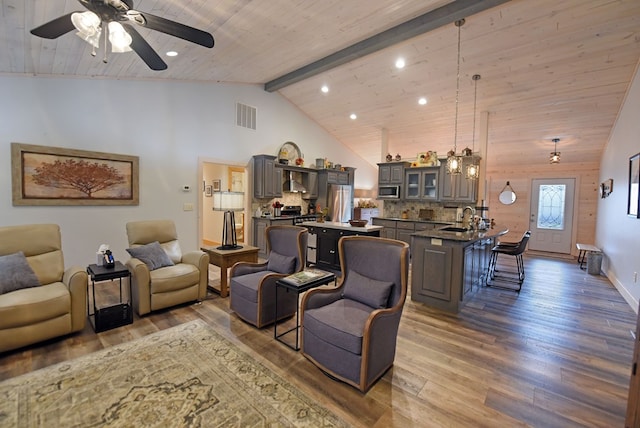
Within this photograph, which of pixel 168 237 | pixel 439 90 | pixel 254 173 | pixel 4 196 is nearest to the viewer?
pixel 4 196

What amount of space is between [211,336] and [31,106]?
150 inches

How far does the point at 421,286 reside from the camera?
12.0ft

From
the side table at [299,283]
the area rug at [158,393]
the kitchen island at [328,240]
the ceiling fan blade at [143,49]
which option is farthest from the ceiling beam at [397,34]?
the area rug at [158,393]

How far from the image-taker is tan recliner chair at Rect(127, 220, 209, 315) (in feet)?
10.1

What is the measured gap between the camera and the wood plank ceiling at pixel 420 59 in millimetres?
3143

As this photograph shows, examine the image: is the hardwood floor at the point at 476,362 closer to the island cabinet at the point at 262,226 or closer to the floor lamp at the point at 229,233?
the floor lamp at the point at 229,233

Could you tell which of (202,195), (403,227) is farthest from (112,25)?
(403,227)

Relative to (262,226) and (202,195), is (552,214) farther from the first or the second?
(202,195)

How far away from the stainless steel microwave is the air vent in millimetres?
3354

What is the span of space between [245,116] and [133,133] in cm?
221

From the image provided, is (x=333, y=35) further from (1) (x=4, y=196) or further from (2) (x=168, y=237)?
(1) (x=4, y=196)

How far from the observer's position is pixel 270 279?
2.93m

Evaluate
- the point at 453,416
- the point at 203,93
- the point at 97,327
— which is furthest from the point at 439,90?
the point at 97,327

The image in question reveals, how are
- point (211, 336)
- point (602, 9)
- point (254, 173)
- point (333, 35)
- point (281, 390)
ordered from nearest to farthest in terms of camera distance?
point (281, 390) → point (211, 336) → point (602, 9) → point (333, 35) → point (254, 173)
